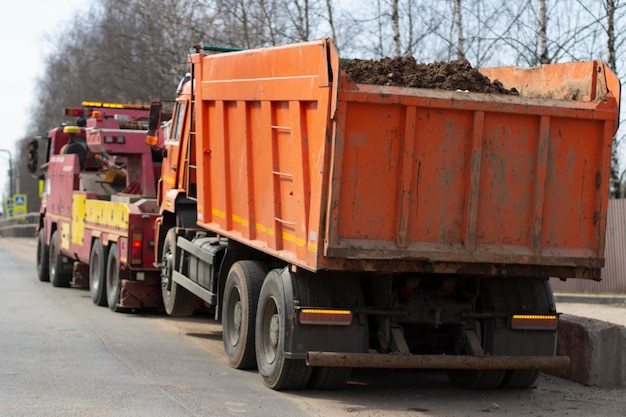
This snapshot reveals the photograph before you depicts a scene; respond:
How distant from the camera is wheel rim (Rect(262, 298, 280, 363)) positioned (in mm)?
9555

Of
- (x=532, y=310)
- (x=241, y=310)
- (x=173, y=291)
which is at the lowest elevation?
(x=173, y=291)

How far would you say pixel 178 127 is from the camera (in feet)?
45.1

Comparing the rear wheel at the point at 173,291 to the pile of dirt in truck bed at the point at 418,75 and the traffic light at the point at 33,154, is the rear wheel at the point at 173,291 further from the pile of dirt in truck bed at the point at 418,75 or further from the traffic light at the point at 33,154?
the traffic light at the point at 33,154

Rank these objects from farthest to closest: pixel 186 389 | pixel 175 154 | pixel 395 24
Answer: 1. pixel 395 24
2. pixel 175 154
3. pixel 186 389

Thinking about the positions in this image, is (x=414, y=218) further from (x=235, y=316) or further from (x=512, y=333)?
(x=235, y=316)

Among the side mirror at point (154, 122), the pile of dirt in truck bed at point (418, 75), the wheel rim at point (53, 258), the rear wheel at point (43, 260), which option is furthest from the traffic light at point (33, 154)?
the pile of dirt in truck bed at point (418, 75)

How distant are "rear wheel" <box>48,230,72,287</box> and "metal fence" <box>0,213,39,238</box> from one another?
33125 millimetres

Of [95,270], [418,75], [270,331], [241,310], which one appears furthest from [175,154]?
[418,75]

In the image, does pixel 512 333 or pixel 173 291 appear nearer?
pixel 512 333

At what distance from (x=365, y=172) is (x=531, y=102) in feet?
4.92

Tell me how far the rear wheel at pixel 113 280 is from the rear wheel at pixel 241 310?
486 centimetres

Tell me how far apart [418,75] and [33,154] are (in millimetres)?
13838

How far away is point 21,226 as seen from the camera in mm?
57500

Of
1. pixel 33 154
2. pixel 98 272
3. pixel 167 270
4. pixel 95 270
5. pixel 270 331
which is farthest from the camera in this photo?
pixel 33 154
